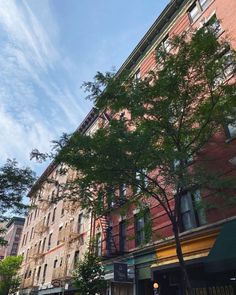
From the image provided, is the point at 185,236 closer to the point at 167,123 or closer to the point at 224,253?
the point at 224,253

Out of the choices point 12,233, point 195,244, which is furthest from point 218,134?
point 12,233

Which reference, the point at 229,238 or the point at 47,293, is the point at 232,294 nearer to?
the point at 229,238

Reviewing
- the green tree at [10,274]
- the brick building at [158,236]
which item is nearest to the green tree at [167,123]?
the brick building at [158,236]

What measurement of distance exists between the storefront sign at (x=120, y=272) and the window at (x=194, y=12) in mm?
17833

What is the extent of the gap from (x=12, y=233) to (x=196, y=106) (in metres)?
88.9

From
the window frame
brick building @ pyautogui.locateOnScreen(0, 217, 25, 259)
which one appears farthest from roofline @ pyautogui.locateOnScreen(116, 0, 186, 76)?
brick building @ pyautogui.locateOnScreen(0, 217, 25, 259)

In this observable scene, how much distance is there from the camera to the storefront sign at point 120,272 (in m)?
16.7

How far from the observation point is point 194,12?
20.7 metres

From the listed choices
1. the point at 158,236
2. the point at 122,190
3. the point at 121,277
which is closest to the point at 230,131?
the point at 158,236

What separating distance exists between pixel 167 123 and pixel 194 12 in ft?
44.6

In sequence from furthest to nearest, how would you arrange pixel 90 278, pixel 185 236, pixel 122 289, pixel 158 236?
pixel 122 289
pixel 90 278
pixel 185 236
pixel 158 236

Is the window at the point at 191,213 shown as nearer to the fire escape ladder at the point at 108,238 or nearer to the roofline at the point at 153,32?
the fire escape ladder at the point at 108,238

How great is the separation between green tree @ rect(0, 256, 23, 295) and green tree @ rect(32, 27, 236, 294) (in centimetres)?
3379

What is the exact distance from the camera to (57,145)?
1238cm
